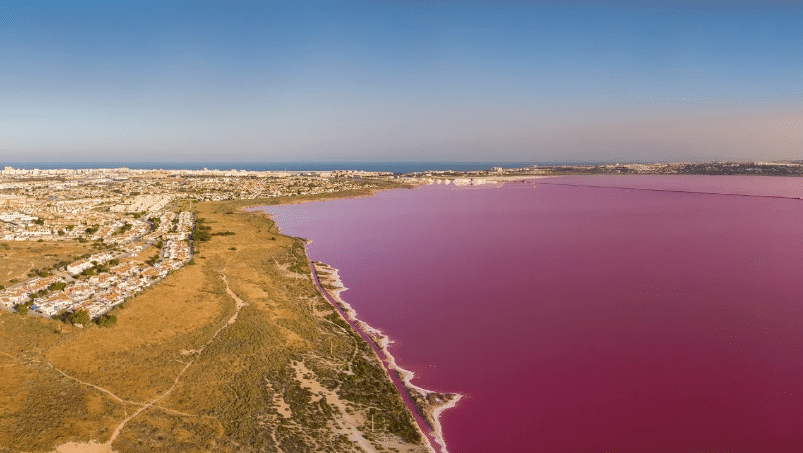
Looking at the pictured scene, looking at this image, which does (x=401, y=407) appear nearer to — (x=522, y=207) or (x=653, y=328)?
(x=653, y=328)

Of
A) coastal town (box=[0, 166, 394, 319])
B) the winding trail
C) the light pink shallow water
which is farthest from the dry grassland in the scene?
the light pink shallow water

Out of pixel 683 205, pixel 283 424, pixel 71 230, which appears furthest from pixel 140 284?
pixel 683 205

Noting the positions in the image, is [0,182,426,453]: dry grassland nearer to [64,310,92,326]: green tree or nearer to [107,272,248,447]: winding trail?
[107,272,248,447]: winding trail

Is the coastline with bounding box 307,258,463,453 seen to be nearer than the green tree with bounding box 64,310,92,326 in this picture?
Yes

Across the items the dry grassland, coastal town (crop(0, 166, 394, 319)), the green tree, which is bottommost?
the dry grassland

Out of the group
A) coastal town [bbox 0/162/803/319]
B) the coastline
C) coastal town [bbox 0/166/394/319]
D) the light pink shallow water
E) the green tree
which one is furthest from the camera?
coastal town [bbox 0/162/803/319]

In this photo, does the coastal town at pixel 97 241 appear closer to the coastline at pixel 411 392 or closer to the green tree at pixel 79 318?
the green tree at pixel 79 318

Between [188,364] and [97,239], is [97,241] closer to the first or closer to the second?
[97,239]

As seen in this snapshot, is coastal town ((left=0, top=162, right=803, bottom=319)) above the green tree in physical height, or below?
above
